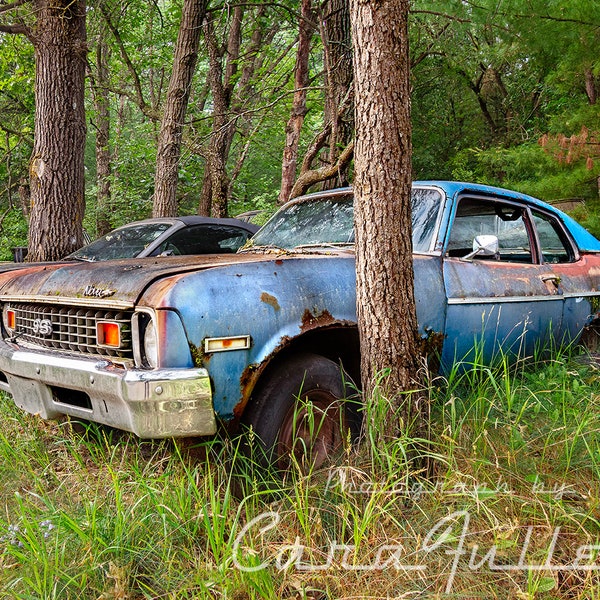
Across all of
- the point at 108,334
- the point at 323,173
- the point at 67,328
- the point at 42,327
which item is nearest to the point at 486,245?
the point at 108,334

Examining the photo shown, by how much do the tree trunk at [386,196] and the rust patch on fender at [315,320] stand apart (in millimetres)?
259

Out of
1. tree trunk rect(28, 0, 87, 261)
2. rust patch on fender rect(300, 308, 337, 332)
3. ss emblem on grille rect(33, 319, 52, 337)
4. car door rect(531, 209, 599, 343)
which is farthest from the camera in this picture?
tree trunk rect(28, 0, 87, 261)

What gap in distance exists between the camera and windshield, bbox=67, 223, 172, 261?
6395 mm

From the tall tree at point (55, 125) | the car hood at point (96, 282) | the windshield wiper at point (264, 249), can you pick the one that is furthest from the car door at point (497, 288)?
the tall tree at point (55, 125)

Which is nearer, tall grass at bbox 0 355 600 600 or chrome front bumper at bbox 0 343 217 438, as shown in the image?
tall grass at bbox 0 355 600 600

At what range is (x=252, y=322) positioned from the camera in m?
2.67

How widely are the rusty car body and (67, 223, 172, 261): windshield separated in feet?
8.05

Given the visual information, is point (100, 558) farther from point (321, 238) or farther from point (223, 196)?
point (223, 196)

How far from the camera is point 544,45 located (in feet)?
24.3

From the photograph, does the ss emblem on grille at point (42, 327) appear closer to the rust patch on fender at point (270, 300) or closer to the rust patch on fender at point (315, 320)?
the rust patch on fender at point (270, 300)

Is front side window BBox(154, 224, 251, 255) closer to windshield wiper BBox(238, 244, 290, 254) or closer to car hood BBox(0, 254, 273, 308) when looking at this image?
windshield wiper BBox(238, 244, 290, 254)

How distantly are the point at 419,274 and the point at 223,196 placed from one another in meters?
7.55

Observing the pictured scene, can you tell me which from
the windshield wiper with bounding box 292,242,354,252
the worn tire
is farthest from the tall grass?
the windshield wiper with bounding box 292,242,354,252

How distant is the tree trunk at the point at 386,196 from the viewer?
2703 millimetres
